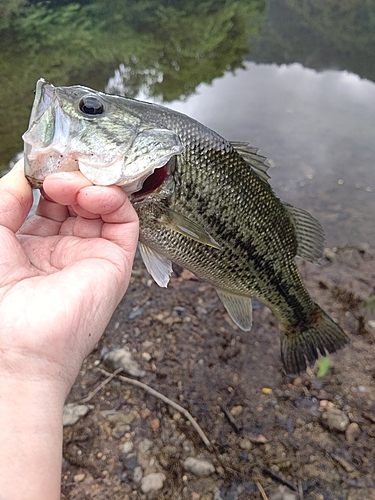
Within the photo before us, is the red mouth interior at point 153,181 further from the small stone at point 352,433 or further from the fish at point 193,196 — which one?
the small stone at point 352,433

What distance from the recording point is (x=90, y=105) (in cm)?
185

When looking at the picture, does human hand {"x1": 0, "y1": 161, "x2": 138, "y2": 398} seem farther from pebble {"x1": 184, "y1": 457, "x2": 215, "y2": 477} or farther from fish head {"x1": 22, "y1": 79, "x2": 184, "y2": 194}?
pebble {"x1": 184, "y1": 457, "x2": 215, "y2": 477}

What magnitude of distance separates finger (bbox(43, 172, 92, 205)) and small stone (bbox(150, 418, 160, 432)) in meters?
1.81

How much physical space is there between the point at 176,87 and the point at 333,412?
30.3 feet

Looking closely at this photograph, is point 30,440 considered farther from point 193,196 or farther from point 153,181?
point 193,196

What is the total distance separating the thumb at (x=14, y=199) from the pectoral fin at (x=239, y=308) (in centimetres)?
139

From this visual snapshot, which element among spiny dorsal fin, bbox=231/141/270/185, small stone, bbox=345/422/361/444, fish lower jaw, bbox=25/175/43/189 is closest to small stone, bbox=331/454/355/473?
small stone, bbox=345/422/361/444

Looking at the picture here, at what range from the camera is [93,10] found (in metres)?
19.1

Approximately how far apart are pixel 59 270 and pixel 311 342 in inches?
72.1

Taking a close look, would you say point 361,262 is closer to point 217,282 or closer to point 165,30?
point 217,282

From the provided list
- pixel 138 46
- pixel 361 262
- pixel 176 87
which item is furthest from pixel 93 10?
pixel 361 262

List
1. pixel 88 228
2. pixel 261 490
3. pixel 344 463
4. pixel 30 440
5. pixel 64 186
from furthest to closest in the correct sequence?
1. pixel 344 463
2. pixel 261 490
3. pixel 88 228
4. pixel 64 186
5. pixel 30 440

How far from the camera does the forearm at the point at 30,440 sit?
1.22 meters

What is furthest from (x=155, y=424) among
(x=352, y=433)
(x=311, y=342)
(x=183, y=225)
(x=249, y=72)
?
(x=249, y=72)
